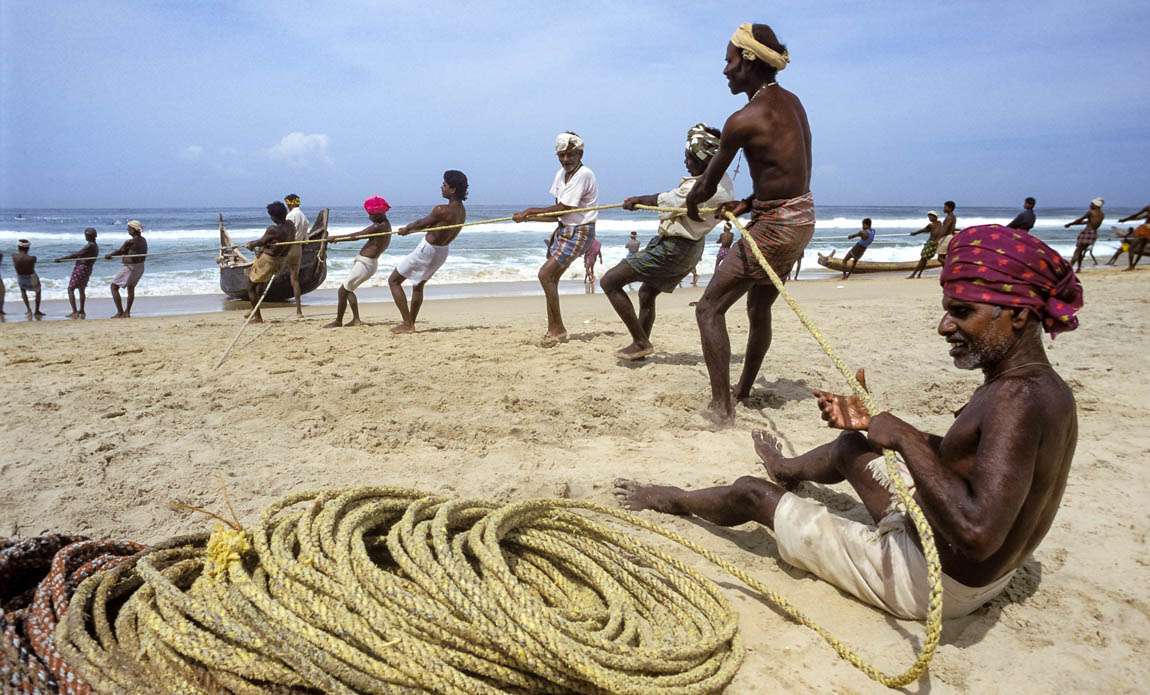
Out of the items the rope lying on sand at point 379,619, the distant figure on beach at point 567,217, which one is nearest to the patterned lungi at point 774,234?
the rope lying on sand at point 379,619

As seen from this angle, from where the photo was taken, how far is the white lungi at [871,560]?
2.11 m

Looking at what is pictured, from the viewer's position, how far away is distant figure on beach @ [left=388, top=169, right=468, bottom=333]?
717 cm

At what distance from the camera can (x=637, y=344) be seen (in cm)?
579

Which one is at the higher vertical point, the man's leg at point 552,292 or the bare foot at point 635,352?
the man's leg at point 552,292

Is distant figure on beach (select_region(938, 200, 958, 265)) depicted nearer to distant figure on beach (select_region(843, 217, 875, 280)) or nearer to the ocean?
distant figure on beach (select_region(843, 217, 875, 280))

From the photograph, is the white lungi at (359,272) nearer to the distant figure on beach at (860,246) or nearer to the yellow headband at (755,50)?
the yellow headband at (755,50)

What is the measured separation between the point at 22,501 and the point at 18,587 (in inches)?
46.0

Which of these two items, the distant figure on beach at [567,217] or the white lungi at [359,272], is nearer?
the distant figure on beach at [567,217]

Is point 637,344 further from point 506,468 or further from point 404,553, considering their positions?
point 404,553

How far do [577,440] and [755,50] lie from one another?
230 cm

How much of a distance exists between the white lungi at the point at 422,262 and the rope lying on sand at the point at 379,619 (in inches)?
215

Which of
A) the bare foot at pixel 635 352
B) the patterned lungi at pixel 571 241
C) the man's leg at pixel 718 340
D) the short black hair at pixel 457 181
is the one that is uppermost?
the short black hair at pixel 457 181

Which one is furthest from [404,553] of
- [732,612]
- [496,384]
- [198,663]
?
[496,384]

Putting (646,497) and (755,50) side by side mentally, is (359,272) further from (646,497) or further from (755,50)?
(646,497)
